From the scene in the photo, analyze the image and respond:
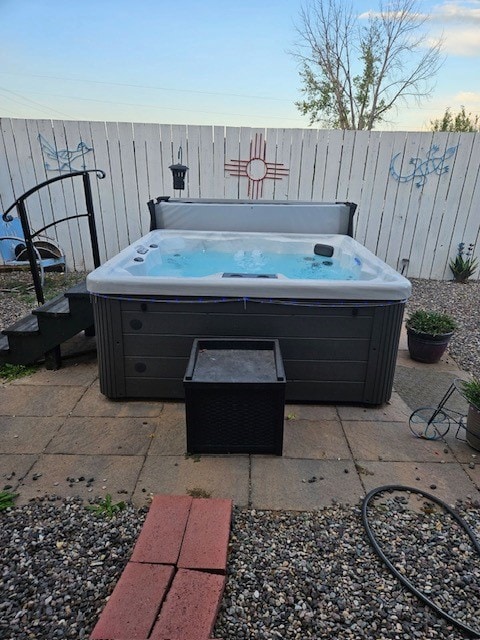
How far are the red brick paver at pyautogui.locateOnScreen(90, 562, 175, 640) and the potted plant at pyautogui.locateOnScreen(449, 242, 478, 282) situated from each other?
17.2ft

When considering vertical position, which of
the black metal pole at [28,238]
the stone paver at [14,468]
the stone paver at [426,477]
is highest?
the black metal pole at [28,238]

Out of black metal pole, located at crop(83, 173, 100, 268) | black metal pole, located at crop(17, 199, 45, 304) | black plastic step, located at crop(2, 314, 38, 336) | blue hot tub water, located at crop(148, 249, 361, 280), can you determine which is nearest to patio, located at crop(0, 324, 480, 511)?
black plastic step, located at crop(2, 314, 38, 336)

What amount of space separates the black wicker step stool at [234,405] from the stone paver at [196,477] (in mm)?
70

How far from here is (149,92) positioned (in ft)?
37.6

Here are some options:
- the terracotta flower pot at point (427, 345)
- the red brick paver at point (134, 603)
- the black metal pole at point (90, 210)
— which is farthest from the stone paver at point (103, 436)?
the terracotta flower pot at point (427, 345)

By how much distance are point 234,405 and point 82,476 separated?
0.77 meters

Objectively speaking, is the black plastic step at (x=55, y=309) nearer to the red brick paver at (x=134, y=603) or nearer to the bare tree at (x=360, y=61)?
the red brick paver at (x=134, y=603)

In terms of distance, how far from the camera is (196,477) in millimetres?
1839

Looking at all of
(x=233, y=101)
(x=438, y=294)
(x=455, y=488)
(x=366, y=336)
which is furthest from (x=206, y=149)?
(x=233, y=101)

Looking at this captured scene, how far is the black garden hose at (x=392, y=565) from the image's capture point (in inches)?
48.1

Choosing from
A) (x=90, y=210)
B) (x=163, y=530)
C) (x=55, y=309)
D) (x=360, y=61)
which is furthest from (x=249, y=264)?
(x=360, y=61)

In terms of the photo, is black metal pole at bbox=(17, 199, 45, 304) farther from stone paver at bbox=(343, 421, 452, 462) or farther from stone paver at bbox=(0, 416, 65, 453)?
stone paver at bbox=(343, 421, 452, 462)

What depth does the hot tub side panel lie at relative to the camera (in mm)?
2281

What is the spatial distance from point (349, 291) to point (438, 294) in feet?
10.3
